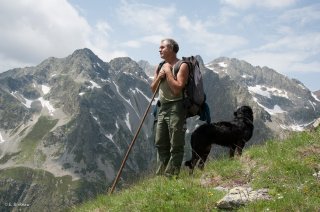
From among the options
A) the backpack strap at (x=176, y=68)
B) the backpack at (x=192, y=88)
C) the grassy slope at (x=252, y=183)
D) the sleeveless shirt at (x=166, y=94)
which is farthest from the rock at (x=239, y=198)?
the backpack strap at (x=176, y=68)

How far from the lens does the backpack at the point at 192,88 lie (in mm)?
10352

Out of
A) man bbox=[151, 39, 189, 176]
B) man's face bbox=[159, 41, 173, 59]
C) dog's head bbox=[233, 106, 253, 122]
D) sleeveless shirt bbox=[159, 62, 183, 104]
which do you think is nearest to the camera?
man bbox=[151, 39, 189, 176]

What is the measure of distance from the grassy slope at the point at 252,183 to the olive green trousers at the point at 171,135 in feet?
1.28

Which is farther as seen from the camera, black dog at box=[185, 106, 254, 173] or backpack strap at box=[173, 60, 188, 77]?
black dog at box=[185, 106, 254, 173]

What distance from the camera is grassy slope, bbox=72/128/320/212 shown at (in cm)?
700

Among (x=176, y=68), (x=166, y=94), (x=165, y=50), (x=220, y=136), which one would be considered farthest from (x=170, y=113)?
(x=220, y=136)

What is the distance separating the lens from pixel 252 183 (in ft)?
28.0

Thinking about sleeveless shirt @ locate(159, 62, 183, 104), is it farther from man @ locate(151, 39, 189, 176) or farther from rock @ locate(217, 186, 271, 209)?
rock @ locate(217, 186, 271, 209)

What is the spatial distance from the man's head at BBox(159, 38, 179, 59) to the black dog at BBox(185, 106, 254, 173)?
235 cm

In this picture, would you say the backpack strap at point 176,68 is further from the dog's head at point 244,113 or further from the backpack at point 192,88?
the dog's head at point 244,113

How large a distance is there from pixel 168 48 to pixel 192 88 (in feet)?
3.91

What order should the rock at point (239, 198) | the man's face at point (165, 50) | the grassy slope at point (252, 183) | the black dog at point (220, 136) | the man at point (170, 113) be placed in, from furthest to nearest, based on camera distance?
the black dog at point (220, 136) → the man's face at point (165, 50) → the man at point (170, 113) → the rock at point (239, 198) → the grassy slope at point (252, 183)

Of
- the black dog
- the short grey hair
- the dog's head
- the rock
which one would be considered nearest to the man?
the short grey hair

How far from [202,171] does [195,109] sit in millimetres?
1569
